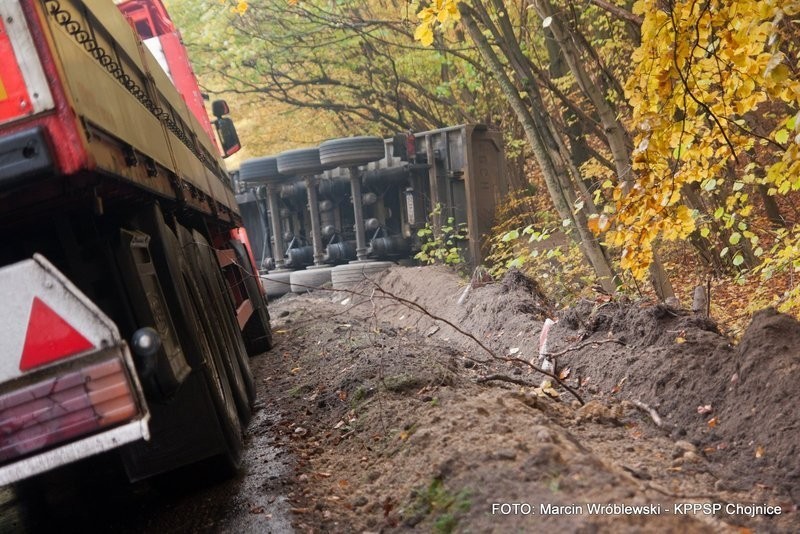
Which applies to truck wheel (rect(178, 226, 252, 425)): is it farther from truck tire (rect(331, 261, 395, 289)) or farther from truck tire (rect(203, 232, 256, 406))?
truck tire (rect(331, 261, 395, 289))

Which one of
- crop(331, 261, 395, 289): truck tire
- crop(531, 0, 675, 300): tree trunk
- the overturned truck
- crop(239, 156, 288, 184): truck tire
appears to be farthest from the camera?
crop(239, 156, 288, 184): truck tire

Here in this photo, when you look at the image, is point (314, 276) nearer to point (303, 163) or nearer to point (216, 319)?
point (303, 163)

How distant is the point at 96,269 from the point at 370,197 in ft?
41.0

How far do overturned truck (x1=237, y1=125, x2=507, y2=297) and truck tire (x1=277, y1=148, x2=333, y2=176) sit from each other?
0.8 inches

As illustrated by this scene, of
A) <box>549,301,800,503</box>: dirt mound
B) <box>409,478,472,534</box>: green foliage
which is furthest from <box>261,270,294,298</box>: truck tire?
<box>409,478,472,534</box>: green foliage

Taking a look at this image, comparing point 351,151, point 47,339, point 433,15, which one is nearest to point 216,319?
point 433,15

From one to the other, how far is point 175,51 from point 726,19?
7489 millimetres

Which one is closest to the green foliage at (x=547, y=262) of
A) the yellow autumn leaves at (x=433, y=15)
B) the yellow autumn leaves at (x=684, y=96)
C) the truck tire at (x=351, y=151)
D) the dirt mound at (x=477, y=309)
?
the dirt mound at (x=477, y=309)

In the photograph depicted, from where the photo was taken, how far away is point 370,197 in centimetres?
1623

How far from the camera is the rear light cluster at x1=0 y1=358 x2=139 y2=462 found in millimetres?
3002

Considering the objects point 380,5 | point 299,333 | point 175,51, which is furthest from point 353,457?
point 380,5

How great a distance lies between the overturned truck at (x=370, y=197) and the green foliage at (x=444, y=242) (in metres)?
0.08

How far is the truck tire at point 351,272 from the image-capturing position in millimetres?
15594

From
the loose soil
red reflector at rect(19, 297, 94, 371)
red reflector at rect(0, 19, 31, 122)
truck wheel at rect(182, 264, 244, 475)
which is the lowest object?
the loose soil
